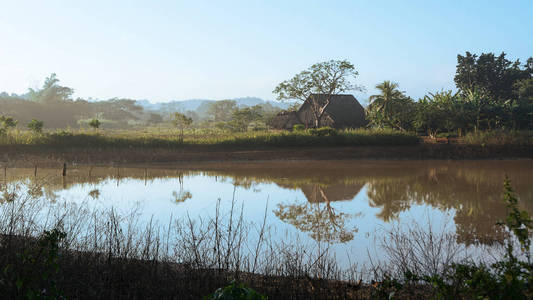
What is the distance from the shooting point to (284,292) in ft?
12.2

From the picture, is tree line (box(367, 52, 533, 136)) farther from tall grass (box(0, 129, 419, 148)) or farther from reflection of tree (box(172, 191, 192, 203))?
reflection of tree (box(172, 191, 192, 203))

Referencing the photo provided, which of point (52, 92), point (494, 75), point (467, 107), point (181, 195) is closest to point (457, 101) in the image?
point (467, 107)

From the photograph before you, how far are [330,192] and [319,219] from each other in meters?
3.85

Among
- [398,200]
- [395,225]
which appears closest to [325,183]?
[398,200]

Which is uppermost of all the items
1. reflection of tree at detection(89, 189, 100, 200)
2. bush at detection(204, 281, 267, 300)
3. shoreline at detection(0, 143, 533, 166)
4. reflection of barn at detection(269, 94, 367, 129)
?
reflection of barn at detection(269, 94, 367, 129)

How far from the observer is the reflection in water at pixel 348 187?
812 centimetres

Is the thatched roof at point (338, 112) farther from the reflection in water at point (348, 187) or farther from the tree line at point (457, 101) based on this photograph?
the reflection in water at point (348, 187)

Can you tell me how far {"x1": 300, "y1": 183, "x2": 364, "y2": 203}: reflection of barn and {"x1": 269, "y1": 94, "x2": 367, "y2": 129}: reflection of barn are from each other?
61.8 ft

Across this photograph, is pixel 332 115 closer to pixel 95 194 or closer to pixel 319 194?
pixel 319 194

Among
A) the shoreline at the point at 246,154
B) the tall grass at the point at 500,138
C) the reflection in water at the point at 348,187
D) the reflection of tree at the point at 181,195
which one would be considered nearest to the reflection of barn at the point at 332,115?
the shoreline at the point at 246,154

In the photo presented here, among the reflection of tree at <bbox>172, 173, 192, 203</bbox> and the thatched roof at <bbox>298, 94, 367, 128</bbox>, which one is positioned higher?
the thatched roof at <bbox>298, 94, 367, 128</bbox>

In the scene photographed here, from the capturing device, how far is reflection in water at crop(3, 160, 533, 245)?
8.12 m

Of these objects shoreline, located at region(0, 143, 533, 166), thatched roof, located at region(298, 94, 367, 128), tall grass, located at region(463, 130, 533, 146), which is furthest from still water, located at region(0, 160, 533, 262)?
thatched roof, located at region(298, 94, 367, 128)

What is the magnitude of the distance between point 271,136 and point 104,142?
875cm
